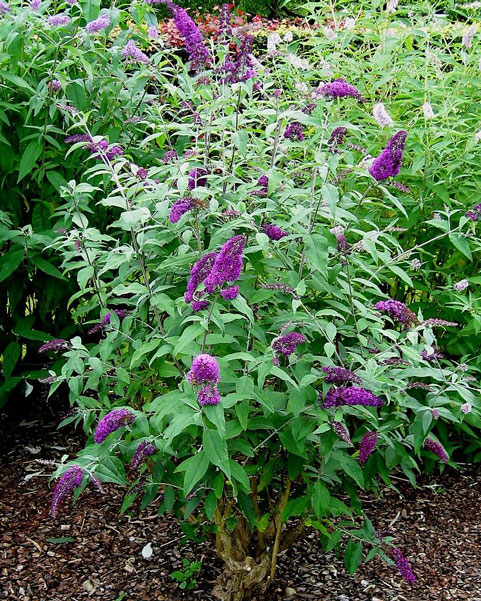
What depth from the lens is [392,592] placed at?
118 inches

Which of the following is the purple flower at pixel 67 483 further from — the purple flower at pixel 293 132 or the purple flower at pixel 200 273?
the purple flower at pixel 293 132

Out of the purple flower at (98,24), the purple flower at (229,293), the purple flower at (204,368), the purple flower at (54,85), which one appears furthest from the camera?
the purple flower at (54,85)

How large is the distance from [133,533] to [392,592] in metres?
1.16

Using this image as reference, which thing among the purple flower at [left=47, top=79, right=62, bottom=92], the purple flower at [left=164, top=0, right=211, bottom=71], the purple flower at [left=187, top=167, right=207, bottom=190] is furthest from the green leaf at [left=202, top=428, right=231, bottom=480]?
the purple flower at [left=47, top=79, right=62, bottom=92]

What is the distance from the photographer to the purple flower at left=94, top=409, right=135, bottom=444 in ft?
7.25

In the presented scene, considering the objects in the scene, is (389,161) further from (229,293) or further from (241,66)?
(241,66)

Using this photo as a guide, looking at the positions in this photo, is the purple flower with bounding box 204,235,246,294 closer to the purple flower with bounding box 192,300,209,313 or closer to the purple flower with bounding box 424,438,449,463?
the purple flower with bounding box 192,300,209,313

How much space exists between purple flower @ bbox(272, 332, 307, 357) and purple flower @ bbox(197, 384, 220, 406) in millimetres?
272

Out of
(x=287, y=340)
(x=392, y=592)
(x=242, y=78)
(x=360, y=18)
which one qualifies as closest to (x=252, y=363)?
(x=287, y=340)

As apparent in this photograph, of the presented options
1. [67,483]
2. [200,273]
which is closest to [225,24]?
[200,273]

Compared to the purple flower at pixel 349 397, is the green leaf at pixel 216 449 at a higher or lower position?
lower

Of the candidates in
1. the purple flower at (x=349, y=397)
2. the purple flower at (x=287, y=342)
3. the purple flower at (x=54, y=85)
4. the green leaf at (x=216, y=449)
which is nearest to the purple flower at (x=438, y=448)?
the purple flower at (x=349, y=397)

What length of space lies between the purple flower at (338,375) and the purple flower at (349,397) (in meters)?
0.03

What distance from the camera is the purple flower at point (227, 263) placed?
6.15ft
